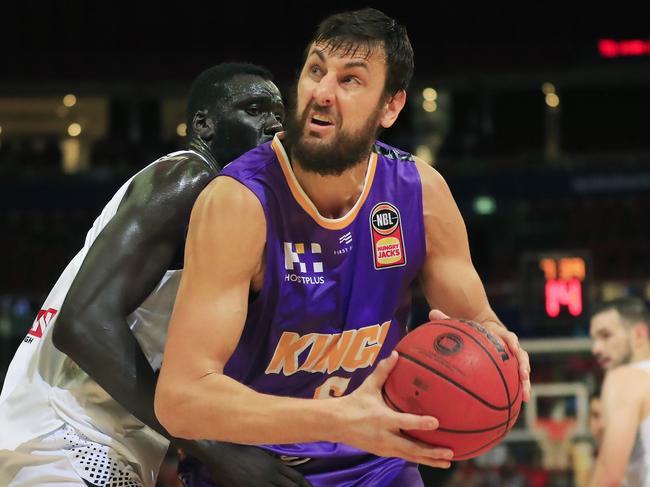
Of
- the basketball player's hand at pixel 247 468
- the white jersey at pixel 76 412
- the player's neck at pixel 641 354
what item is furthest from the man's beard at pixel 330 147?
the player's neck at pixel 641 354

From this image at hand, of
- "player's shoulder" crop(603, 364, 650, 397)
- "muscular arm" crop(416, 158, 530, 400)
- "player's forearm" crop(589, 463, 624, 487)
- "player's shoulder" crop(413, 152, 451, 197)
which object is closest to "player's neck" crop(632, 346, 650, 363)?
"player's shoulder" crop(603, 364, 650, 397)

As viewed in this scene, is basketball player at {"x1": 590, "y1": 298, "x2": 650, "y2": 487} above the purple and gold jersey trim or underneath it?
underneath

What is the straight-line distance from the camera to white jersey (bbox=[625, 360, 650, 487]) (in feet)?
15.3

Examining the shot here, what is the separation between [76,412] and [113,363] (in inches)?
11.1

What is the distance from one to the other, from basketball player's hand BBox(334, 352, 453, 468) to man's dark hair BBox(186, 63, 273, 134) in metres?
1.40

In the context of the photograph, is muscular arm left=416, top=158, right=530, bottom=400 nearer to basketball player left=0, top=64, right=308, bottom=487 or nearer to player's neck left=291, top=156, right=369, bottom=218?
player's neck left=291, top=156, right=369, bottom=218

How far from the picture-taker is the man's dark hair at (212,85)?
128 inches

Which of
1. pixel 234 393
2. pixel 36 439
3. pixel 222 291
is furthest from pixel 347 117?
pixel 36 439

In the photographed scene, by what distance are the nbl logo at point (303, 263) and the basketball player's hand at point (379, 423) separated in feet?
1.65

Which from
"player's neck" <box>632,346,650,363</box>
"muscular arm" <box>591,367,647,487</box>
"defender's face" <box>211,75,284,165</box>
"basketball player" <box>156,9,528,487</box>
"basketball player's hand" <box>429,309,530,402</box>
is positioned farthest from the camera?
"player's neck" <box>632,346,650,363</box>

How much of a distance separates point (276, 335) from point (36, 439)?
762mm

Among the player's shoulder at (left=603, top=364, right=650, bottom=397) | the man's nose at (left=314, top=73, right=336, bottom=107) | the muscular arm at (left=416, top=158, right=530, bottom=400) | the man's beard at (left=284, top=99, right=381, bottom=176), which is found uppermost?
the man's nose at (left=314, top=73, right=336, bottom=107)

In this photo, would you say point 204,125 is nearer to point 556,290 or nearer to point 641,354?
point 641,354

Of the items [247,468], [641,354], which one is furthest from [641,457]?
[247,468]
